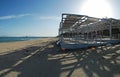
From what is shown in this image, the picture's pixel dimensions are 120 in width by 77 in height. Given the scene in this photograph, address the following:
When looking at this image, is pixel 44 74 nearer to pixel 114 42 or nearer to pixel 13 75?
pixel 13 75

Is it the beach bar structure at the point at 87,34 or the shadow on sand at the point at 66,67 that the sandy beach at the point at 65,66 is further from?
the beach bar structure at the point at 87,34

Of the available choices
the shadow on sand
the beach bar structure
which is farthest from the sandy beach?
the beach bar structure

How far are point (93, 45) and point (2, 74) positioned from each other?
38.1ft

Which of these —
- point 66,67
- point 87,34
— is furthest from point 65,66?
point 87,34

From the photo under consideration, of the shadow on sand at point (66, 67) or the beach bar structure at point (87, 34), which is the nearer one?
the shadow on sand at point (66, 67)

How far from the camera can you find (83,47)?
16.9 m

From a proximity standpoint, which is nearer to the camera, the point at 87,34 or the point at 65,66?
the point at 65,66

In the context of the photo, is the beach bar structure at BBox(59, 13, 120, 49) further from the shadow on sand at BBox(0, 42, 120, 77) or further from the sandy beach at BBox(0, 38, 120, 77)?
the shadow on sand at BBox(0, 42, 120, 77)

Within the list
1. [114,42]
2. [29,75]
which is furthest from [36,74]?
[114,42]

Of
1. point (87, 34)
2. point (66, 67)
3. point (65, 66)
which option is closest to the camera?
point (66, 67)

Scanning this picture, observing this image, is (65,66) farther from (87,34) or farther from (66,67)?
(87,34)

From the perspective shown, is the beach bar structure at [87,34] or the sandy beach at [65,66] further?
the beach bar structure at [87,34]

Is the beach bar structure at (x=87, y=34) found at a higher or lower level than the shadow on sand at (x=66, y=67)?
Result: higher

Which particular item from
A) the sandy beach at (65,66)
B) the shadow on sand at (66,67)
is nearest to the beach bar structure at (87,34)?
the sandy beach at (65,66)
